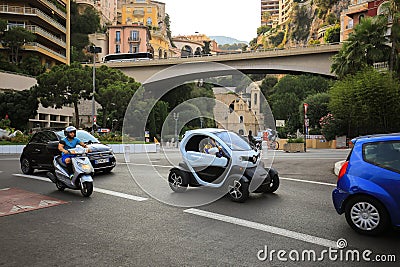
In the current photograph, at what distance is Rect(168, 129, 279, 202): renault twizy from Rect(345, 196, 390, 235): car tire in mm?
2448

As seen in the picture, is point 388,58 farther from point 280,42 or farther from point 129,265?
point 280,42

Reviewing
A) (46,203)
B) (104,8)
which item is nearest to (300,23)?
(104,8)

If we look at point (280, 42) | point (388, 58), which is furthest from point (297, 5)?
point (388, 58)

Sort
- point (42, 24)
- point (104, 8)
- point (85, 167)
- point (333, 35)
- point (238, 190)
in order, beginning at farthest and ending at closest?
point (104, 8) < point (333, 35) < point (42, 24) < point (85, 167) < point (238, 190)

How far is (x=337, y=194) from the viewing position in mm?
6062

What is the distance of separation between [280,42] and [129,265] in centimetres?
13055

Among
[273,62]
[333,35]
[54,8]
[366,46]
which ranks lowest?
[366,46]

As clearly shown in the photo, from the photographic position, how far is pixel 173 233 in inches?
226

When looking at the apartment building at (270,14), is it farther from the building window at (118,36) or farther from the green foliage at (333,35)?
the building window at (118,36)

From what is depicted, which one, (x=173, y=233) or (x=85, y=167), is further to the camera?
(x=85, y=167)

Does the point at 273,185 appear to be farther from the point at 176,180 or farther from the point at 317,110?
the point at 317,110

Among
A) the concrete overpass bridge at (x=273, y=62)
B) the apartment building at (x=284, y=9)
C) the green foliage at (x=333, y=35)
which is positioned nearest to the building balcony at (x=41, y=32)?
the concrete overpass bridge at (x=273, y=62)

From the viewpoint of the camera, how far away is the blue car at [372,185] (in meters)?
5.43

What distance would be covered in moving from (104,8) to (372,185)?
11711cm
